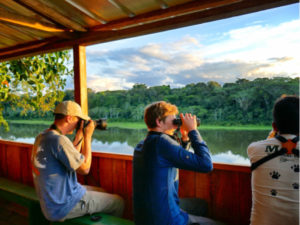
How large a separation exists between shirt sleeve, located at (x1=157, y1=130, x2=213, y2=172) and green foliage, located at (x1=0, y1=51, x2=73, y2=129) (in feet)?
12.4

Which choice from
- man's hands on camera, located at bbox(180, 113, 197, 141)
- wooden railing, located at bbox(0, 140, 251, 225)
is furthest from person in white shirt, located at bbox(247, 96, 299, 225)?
wooden railing, located at bbox(0, 140, 251, 225)

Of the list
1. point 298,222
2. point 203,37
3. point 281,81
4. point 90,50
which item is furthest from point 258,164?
point 90,50

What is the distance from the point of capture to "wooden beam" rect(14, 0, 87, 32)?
214 cm

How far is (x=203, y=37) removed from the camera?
216 cm

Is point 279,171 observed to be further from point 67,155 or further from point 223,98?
point 67,155

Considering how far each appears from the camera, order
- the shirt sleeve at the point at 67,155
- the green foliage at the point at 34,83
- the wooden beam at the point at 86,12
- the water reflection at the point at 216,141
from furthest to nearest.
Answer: the green foliage at the point at 34,83
the wooden beam at the point at 86,12
the water reflection at the point at 216,141
the shirt sleeve at the point at 67,155

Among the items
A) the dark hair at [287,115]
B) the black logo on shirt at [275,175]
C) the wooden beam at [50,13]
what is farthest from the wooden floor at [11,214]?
the dark hair at [287,115]

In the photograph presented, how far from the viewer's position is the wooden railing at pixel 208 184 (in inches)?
76.5

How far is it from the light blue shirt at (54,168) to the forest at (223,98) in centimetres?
86

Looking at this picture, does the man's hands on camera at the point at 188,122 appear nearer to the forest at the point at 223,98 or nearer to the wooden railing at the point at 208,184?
the forest at the point at 223,98

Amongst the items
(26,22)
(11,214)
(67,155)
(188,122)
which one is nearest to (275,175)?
(188,122)

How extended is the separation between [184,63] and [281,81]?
2.77 ft

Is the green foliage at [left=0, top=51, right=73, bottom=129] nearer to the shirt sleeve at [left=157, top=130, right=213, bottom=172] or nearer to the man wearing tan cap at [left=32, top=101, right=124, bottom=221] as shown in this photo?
the man wearing tan cap at [left=32, top=101, right=124, bottom=221]

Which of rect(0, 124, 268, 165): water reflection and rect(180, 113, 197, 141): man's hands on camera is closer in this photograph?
rect(180, 113, 197, 141): man's hands on camera
